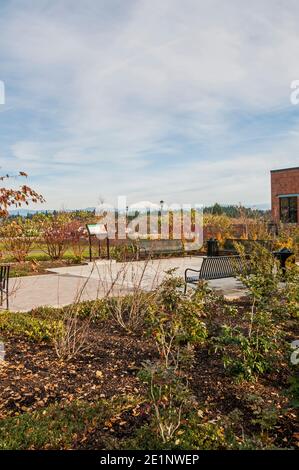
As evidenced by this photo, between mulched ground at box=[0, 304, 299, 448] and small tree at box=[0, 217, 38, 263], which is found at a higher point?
small tree at box=[0, 217, 38, 263]

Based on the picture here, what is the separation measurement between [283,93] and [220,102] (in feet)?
5.19

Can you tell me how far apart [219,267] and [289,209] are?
20.7 meters

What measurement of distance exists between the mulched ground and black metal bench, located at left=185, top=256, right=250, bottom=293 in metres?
2.74

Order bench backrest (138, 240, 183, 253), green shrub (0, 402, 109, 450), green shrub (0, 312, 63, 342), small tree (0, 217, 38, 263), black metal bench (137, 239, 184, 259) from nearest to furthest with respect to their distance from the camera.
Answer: green shrub (0, 402, 109, 450) < green shrub (0, 312, 63, 342) < small tree (0, 217, 38, 263) < black metal bench (137, 239, 184, 259) < bench backrest (138, 240, 183, 253)

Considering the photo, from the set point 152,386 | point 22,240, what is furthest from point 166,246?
point 152,386

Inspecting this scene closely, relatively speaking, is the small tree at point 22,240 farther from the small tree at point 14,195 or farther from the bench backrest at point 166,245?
the small tree at point 14,195

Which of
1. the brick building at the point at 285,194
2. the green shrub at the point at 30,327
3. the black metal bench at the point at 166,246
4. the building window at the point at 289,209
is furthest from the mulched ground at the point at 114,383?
the building window at the point at 289,209

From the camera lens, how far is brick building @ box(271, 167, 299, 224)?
2620 centimetres

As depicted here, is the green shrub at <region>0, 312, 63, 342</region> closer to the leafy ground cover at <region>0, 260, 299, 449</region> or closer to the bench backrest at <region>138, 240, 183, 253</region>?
the leafy ground cover at <region>0, 260, 299, 449</region>

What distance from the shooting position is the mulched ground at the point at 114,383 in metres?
3.17

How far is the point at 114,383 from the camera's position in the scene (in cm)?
377

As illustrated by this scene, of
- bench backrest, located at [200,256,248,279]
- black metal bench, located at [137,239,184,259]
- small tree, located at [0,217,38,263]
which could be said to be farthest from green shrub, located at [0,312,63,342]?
black metal bench, located at [137,239,184,259]
